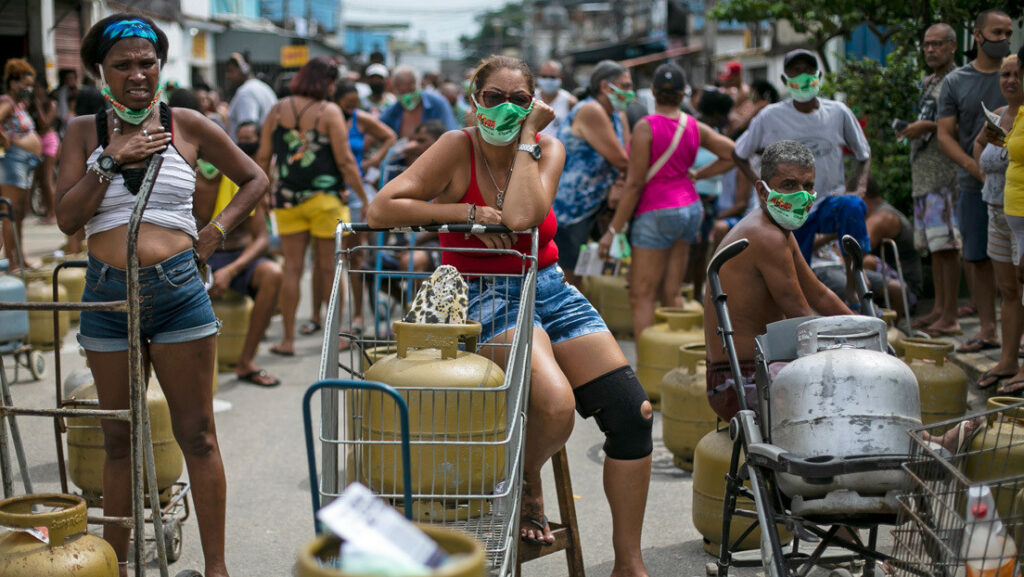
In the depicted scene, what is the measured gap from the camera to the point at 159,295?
13.4 feet

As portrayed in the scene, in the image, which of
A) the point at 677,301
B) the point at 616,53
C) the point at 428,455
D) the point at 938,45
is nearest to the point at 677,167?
the point at 677,301

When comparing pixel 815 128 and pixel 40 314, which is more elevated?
pixel 815 128

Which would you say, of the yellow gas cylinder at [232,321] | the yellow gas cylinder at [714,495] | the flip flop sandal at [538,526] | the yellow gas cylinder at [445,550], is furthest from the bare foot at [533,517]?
the yellow gas cylinder at [232,321]

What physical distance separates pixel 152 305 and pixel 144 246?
0.70ft

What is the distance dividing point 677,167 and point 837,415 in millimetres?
4887

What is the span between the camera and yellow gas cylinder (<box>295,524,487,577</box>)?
1788 mm

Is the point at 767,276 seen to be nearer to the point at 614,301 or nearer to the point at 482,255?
the point at 482,255

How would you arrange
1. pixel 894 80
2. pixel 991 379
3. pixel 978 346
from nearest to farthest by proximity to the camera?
pixel 991 379
pixel 978 346
pixel 894 80

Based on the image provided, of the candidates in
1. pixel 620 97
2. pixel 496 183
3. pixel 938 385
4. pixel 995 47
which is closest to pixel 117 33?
pixel 496 183

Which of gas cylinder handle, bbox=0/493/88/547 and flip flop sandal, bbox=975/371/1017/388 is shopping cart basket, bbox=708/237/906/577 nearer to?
gas cylinder handle, bbox=0/493/88/547

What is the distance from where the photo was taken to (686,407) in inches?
238

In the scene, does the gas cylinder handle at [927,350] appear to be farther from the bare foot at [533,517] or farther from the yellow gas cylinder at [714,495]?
the bare foot at [533,517]

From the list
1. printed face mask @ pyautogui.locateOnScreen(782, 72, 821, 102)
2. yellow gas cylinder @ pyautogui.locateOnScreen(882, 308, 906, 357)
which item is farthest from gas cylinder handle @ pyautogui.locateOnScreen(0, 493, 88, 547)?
printed face mask @ pyautogui.locateOnScreen(782, 72, 821, 102)

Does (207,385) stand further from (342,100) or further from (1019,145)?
(342,100)
